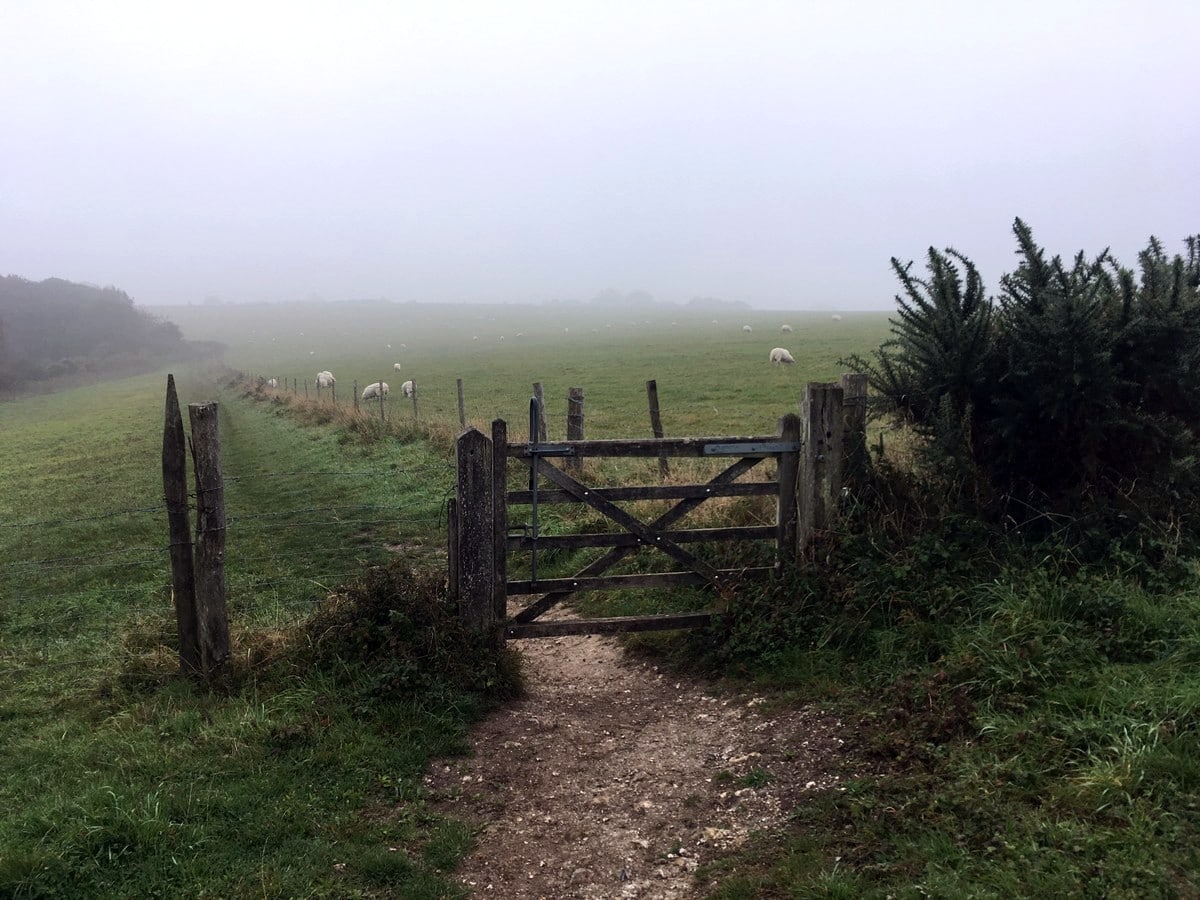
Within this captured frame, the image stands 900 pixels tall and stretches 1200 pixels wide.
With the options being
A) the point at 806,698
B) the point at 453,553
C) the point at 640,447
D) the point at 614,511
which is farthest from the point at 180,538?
the point at 806,698

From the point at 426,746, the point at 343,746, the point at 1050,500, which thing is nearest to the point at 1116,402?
the point at 1050,500

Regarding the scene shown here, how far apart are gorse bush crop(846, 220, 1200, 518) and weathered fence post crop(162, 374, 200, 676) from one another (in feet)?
19.4

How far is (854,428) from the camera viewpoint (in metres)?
6.93

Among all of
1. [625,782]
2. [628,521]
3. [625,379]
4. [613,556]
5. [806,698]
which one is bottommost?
[625,782]

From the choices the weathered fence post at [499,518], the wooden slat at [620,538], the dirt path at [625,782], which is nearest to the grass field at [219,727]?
the dirt path at [625,782]

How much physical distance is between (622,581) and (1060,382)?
386 centimetres

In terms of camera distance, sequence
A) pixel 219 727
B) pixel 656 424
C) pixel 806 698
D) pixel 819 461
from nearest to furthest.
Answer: pixel 219 727 < pixel 806 698 < pixel 819 461 < pixel 656 424

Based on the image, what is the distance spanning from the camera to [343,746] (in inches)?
197

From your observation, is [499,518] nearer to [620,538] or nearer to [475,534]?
[475,534]

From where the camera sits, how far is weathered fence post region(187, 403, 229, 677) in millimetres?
5738

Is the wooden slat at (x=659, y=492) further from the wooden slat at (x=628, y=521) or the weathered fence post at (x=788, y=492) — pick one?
the weathered fence post at (x=788, y=492)

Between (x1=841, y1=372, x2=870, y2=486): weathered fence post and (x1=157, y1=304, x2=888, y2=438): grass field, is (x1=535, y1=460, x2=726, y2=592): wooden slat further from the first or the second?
(x1=157, y1=304, x2=888, y2=438): grass field

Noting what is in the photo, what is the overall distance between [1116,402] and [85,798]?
7508 mm

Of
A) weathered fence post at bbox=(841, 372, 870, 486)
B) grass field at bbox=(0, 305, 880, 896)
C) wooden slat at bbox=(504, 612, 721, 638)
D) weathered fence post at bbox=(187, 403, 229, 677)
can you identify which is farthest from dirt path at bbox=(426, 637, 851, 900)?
weathered fence post at bbox=(841, 372, 870, 486)
